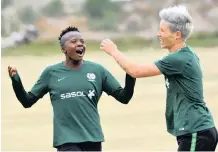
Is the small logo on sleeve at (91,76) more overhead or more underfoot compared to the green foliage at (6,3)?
more underfoot

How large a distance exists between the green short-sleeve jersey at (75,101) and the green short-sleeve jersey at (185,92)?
2.23 feet

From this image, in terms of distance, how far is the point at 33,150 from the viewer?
12.3 metres

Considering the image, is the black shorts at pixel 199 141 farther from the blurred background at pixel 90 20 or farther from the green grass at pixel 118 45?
the blurred background at pixel 90 20

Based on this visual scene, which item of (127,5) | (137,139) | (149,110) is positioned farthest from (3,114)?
(127,5)

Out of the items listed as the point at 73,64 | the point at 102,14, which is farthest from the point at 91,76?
the point at 102,14

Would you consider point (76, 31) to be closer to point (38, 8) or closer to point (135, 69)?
point (135, 69)

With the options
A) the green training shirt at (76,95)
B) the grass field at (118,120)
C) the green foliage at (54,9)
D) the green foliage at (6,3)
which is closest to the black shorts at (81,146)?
the green training shirt at (76,95)

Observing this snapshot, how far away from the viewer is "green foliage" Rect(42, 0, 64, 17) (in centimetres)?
3148

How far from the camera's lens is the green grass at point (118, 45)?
29.7m

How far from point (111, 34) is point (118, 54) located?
2468cm

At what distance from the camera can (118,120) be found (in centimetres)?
1552

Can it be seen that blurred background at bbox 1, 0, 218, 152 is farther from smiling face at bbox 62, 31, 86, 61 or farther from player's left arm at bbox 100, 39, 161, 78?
player's left arm at bbox 100, 39, 161, 78

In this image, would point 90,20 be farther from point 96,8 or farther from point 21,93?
point 21,93

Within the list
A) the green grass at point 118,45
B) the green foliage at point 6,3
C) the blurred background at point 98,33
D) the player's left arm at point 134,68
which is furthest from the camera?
the green foliage at point 6,3
